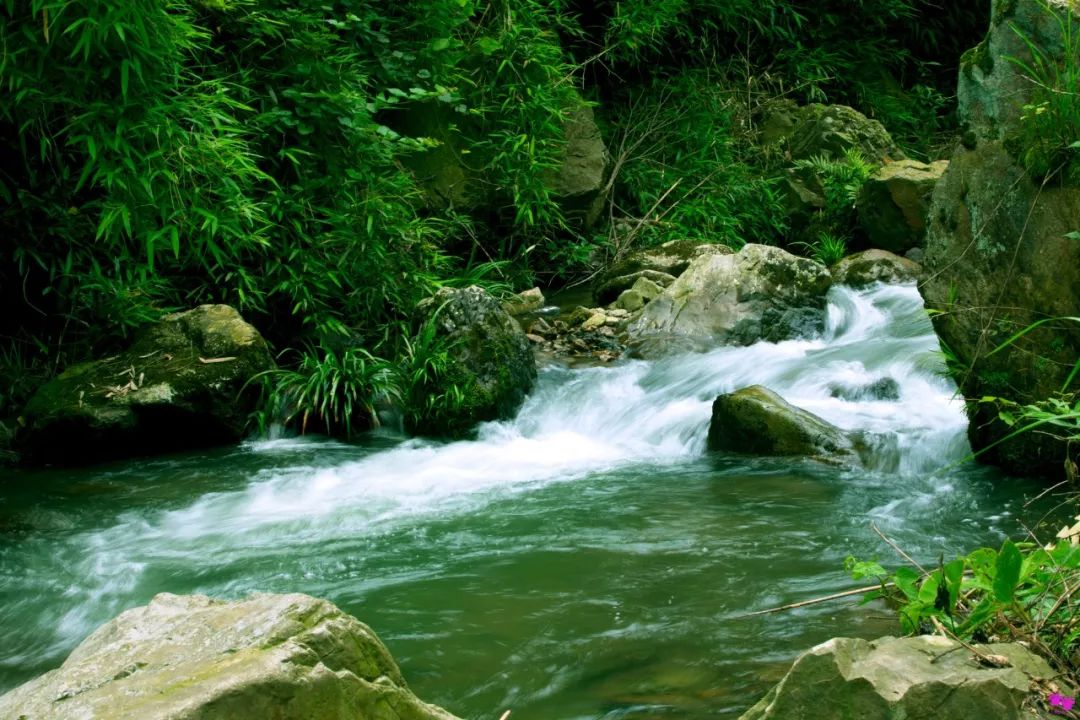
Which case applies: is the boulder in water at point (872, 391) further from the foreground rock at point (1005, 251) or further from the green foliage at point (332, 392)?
the green foliage at point (332, 392)

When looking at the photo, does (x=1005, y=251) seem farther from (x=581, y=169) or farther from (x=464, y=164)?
(x=581, y=169)

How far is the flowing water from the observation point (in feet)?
9.60

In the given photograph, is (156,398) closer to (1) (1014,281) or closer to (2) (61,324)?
(2) (61,324)

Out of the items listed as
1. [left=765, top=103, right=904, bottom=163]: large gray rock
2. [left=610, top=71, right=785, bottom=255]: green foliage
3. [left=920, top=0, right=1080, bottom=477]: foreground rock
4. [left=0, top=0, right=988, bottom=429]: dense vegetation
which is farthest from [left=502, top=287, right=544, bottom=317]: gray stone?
[left=920, top=0, right=1080, bottom=477]: foreground rock

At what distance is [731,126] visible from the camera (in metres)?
10.8

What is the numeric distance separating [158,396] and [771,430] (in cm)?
326

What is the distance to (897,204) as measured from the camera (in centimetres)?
862

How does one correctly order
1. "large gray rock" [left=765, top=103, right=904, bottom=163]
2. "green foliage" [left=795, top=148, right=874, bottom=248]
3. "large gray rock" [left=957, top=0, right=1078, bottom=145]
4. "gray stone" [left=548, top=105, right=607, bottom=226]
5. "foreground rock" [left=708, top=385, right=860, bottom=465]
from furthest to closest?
"large gray rock" [left=765, top=103, right=904, bottom=163], "green foliage" [left=795, top=148, right=874, bottom=248], "gray stone" [left=548, top=105, right=607, bottom=226], "foreground rock" [left=708, top=385, right=860, bottom=465], "large gray rock" [left=957, top=0, right=1078, bottom=145]

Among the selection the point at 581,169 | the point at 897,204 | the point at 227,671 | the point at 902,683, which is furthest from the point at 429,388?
the point at 897,204

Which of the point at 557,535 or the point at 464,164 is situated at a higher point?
the point at 464,164

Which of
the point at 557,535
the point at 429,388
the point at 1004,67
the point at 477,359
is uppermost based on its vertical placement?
the point at 1004,67

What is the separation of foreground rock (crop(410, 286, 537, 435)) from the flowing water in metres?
0.18

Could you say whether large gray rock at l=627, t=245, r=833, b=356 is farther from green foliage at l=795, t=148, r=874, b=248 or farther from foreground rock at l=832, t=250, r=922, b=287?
green foliage at l=795, t=148, r=874, b=248

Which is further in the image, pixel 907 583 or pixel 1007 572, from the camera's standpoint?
pixel 907 583
